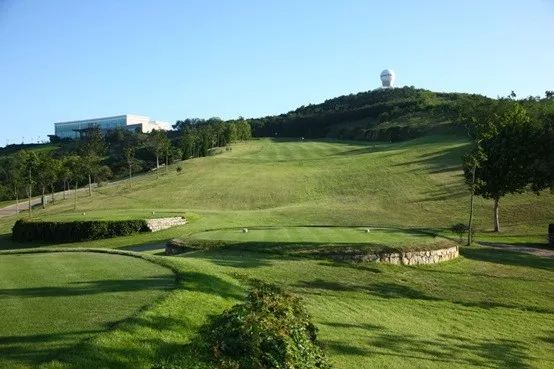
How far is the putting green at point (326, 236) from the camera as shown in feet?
87.7

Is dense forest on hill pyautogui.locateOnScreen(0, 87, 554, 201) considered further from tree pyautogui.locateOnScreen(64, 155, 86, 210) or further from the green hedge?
the green hedge

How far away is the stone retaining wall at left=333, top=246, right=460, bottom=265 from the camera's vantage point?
24062 mm

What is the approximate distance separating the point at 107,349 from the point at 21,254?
15.0 m

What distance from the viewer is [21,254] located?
70.9 ft

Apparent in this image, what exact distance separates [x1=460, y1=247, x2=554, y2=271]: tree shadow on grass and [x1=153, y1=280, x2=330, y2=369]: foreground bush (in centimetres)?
2119

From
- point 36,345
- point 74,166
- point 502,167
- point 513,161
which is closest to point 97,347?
point 36,345

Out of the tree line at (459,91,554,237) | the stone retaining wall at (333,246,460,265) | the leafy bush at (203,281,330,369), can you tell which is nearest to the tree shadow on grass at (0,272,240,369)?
the leafy bush at (203,281,330,369)

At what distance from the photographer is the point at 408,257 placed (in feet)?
82.2

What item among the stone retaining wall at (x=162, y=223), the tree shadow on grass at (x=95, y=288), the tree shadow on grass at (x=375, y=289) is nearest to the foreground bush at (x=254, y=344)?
the tree shadow on grass at (x=95, y=288)

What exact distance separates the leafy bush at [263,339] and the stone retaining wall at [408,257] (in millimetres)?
12807

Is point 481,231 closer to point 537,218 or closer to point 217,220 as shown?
point 537,218

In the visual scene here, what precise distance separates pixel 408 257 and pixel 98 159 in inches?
3120

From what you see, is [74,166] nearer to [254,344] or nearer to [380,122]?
[254,344]

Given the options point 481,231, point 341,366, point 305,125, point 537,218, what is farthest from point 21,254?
point 305,125
